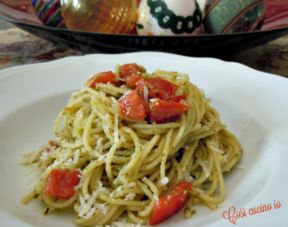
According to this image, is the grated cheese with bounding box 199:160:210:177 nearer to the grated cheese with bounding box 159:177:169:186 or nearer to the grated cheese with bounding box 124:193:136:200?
the grated cheese with bounding box 159:177:169:186

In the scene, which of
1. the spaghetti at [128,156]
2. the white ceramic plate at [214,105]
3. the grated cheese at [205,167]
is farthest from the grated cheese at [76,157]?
the grated cheese at [205,167]

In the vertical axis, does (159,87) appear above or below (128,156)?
above

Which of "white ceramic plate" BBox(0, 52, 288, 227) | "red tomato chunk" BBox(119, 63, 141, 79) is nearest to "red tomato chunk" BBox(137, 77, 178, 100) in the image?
"red tomato chunk" BBox(119, 63, 141, 79)

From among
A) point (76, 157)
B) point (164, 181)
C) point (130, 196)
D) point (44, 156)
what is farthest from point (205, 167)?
point (44, 156)

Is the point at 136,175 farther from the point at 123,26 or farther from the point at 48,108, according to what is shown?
the point at 123,26

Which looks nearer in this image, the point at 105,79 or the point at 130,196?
the point at 130,196

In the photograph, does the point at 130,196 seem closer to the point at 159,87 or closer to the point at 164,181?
the point at 164,181
